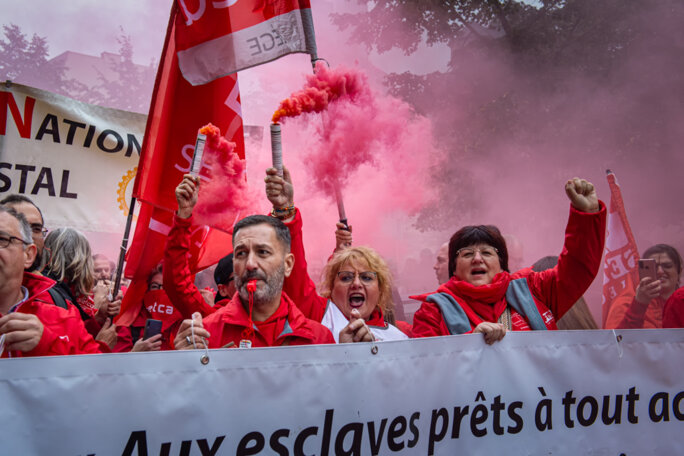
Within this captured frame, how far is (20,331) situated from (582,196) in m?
2.33

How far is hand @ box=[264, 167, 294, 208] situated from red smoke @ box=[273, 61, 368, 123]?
0.40 m

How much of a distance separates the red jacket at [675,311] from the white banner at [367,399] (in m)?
0.95

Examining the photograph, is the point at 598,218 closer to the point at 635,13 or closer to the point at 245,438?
the point at 245,438

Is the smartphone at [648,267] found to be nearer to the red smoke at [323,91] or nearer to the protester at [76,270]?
the red smoke at [323,91]

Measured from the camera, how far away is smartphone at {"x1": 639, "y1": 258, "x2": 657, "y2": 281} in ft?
12.1

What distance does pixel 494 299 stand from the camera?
2.73 m

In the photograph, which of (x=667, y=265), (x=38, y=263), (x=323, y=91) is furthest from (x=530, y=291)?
(x=38, y=263)

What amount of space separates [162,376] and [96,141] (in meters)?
3.47

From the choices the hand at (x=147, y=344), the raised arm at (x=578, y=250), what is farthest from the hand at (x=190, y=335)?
the raised arm at (x=578, y=250)

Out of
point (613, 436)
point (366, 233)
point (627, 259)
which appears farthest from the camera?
point (366, 233)

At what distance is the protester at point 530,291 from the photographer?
2639 mm

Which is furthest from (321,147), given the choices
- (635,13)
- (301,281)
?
(635,13)

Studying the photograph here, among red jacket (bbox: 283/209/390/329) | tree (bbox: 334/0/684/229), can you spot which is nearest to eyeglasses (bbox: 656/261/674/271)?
red jacket (bbox: 283/209/390/329)

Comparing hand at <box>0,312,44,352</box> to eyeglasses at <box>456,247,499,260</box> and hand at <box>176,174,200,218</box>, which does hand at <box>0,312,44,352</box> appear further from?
eyeglasses at <box>456,247,499,260</box>
